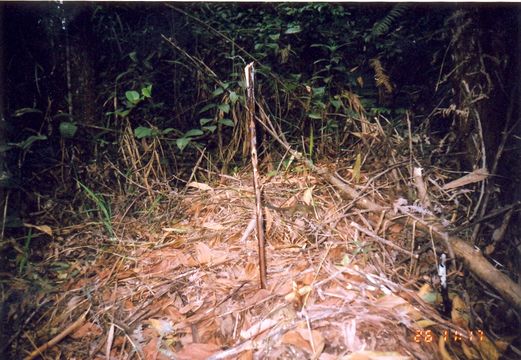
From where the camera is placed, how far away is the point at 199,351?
1.14 m

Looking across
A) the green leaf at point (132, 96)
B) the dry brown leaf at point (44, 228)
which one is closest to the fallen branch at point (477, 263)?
the green leaf at point (132, 96)

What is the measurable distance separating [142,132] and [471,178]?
7.16 feet

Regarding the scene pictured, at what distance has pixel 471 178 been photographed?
1.65 meters

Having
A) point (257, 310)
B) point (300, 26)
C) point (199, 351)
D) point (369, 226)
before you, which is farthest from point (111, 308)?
point (300, 26)

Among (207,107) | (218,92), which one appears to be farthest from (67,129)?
(218,92)

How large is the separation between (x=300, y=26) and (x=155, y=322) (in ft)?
8.50

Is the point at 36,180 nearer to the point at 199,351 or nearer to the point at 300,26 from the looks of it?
the point at 199,351

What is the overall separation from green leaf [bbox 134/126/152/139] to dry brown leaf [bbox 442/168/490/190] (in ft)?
6.69

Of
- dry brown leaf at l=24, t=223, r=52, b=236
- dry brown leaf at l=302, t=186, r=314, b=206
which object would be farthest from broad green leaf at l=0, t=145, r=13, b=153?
dry brown leaf at l=302, t=186, r=314, b=206

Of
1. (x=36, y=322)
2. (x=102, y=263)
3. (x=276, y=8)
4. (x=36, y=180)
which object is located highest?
(x=276, y=8)

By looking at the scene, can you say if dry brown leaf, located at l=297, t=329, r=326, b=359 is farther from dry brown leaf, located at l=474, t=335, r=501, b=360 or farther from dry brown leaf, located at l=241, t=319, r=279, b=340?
dry brown leaf, located at l=474, t=335, r=501, b=360

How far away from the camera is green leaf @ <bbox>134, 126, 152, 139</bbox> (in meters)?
2.30

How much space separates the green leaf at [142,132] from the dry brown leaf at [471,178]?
2.04m

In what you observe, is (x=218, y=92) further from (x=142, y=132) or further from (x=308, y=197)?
(x=308, y=197)
